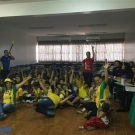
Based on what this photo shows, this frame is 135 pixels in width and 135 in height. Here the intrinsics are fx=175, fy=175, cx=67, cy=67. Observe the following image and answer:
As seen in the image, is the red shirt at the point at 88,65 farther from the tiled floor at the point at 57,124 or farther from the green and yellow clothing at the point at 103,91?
the green and yellow clothing at the point at 103,91

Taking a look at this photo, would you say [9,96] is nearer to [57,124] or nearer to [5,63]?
[57,124]

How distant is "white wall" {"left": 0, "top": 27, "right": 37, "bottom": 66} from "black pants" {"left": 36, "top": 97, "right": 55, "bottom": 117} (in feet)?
12.5

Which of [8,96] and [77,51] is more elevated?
[77,51]

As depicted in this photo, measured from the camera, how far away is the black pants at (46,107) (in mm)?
3227

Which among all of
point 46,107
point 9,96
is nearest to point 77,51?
point 9,96

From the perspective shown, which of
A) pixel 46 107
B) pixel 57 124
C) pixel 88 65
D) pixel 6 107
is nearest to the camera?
pixel 57 124

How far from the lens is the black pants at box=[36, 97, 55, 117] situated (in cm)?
323

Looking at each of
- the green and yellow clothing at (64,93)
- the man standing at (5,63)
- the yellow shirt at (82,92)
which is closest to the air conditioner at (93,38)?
the man standing at (5,63)

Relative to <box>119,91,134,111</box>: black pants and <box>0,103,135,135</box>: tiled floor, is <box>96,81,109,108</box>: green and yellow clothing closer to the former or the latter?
<box>0,103,135,135</box>: tiled floor

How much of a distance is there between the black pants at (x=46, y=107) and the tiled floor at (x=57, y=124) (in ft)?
0.38

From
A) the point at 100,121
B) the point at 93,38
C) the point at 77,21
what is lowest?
the point at 100,121

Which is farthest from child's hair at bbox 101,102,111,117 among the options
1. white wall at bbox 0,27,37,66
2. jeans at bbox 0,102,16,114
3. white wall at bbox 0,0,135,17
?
white wall at bbox 0,27,37,66

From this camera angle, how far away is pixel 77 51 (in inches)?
393

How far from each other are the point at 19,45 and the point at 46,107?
5.42 m
